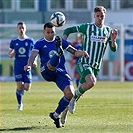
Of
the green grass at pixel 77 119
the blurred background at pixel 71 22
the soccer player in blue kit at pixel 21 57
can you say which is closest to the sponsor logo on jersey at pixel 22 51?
the soccer player in blue kit at pixel 21 57

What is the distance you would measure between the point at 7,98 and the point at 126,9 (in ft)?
76.5

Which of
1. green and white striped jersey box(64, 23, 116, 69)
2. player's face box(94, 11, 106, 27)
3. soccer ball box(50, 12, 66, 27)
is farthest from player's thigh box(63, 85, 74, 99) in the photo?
Answer: player's face box(94, 11, 106, 27)

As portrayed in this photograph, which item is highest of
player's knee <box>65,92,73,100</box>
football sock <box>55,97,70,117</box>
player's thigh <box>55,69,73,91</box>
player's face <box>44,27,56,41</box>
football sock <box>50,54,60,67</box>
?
player's face <box>44,27,56,41</box>

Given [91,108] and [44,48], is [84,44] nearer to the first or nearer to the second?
[44,48]

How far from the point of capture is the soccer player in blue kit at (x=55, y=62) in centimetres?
1199

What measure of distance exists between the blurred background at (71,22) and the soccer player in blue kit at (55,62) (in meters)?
21.7

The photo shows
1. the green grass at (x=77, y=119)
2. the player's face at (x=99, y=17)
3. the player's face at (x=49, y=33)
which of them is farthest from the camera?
the player's face at (x=99, y=17)

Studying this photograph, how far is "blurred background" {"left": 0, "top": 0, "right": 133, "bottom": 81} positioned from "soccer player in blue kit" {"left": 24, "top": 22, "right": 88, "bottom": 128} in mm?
21740

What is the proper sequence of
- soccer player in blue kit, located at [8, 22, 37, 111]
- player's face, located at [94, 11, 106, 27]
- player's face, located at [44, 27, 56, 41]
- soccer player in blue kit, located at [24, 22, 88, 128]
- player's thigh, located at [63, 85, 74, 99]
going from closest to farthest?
soccer player in blue kit, located at [24, 22, 88, 128], player's thigh, located at [63, 85, 74, 99], player's face, located at [44, 27, 56, 41], player's face, located at [94, 11, 106, 27], soccer player in blue kit, located at [8, 22, 37, 111]

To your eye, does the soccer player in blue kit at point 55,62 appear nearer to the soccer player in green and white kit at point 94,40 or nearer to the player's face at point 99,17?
the soccer player in green and white kit at point 94,40

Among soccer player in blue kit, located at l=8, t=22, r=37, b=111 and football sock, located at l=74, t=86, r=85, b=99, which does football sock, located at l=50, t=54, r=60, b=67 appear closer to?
football sock, located at l=74, t=86, r=85, b=99

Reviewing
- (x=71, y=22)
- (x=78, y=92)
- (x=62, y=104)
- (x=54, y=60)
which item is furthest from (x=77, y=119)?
(x=71, y=22)

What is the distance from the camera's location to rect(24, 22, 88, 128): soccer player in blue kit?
12.0 meters

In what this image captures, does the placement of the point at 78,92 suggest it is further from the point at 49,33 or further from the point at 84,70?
the point at 49,33
